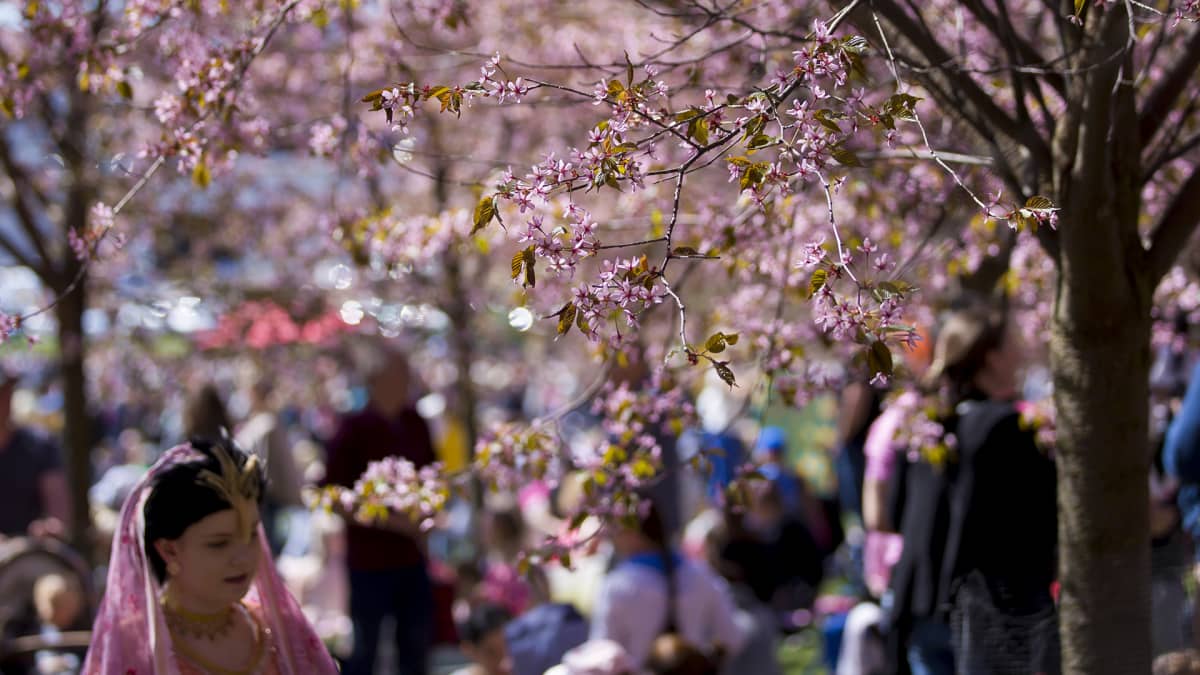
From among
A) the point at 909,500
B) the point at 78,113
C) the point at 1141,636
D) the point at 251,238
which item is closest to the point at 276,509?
the point at 251,238

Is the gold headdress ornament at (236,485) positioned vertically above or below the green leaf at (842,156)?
below

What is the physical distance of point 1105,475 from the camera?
3.36 m

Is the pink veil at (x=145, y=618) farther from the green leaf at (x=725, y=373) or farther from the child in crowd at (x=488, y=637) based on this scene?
the child in crowd at (x=488, y=637)

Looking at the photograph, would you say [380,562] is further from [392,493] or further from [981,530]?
[981,530]

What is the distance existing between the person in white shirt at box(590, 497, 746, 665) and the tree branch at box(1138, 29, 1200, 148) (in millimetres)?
2184

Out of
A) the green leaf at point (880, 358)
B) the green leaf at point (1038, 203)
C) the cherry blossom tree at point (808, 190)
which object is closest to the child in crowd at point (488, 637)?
the cherry blossom tree at point (808, 190)

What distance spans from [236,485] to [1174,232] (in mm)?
2241

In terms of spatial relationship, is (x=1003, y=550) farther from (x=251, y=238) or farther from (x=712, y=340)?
(x=251, y=238)

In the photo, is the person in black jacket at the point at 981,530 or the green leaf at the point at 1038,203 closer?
the green leaf at the point at 1038,203

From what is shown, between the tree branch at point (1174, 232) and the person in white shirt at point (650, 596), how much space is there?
6.85 feet

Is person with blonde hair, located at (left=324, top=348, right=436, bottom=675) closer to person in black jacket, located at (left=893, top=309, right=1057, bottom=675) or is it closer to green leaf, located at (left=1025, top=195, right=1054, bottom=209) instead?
person in black jacket, located at (left=893, top=309, right=1057, bottom=675)

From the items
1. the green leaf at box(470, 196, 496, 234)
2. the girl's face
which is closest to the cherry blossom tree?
the green leaf at box(470, 196, 496, 234)

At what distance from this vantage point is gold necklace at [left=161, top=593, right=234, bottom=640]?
3.29m

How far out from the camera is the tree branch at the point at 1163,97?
3424mm
